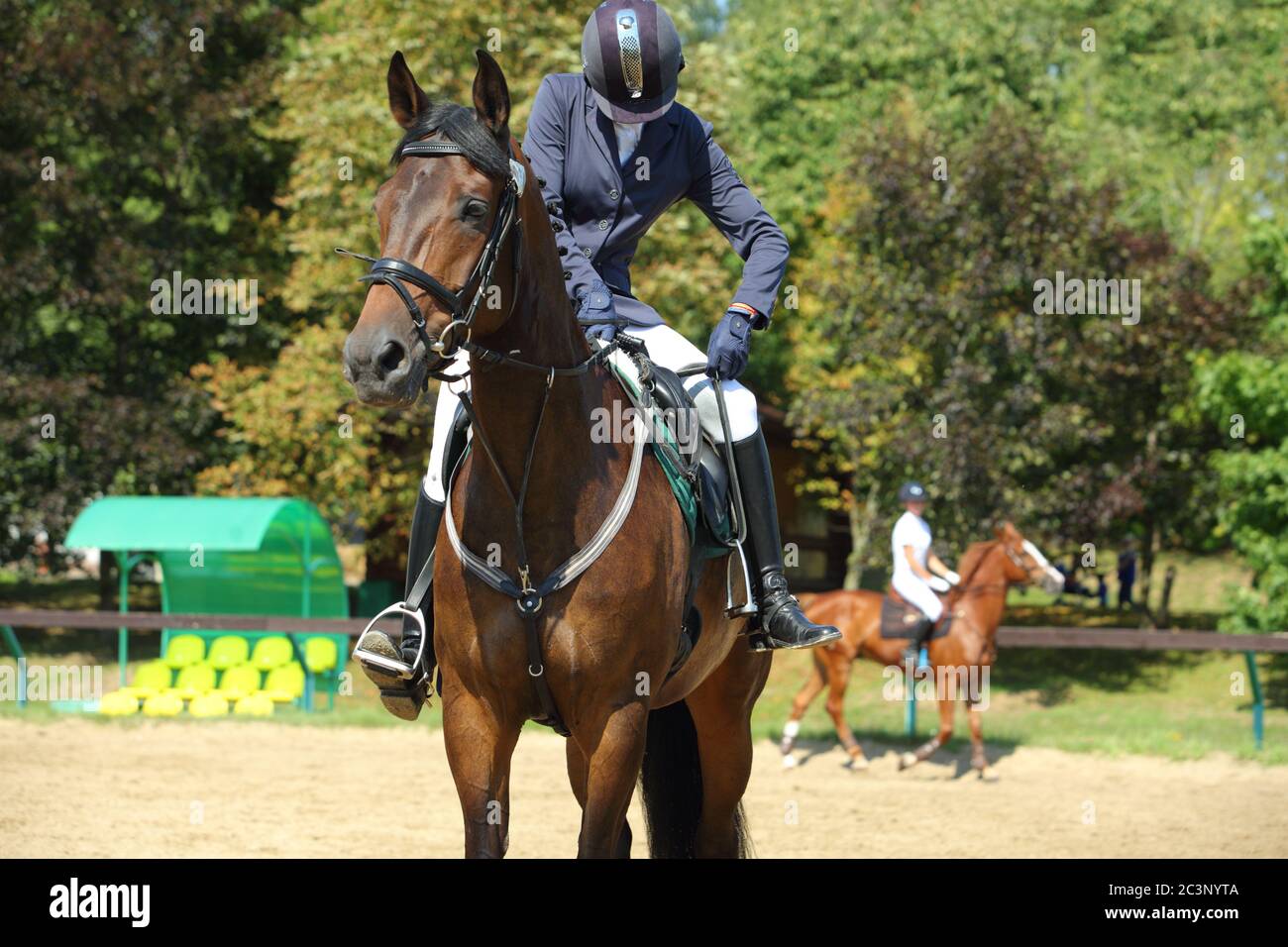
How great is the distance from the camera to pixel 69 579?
3322cm

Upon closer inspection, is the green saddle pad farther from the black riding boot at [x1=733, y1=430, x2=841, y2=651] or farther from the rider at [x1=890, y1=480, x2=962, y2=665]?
the rider at [x1=890, y1=480, x2=962, y2=665]

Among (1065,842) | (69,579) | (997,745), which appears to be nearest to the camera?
(1065,842)

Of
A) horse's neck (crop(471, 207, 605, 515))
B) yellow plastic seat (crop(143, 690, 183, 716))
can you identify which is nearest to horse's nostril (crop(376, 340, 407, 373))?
horse's neck (crop(471, 207, 605, 515))

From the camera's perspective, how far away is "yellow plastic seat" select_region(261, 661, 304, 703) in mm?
16078

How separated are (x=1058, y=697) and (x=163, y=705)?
12.5 metres

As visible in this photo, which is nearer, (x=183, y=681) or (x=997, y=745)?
(x=997, y=745)

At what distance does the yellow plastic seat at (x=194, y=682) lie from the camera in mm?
15898

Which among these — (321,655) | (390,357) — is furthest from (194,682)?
(390,357)

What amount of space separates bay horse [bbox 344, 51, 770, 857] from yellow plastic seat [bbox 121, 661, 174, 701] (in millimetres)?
12521

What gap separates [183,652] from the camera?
54.0ft
